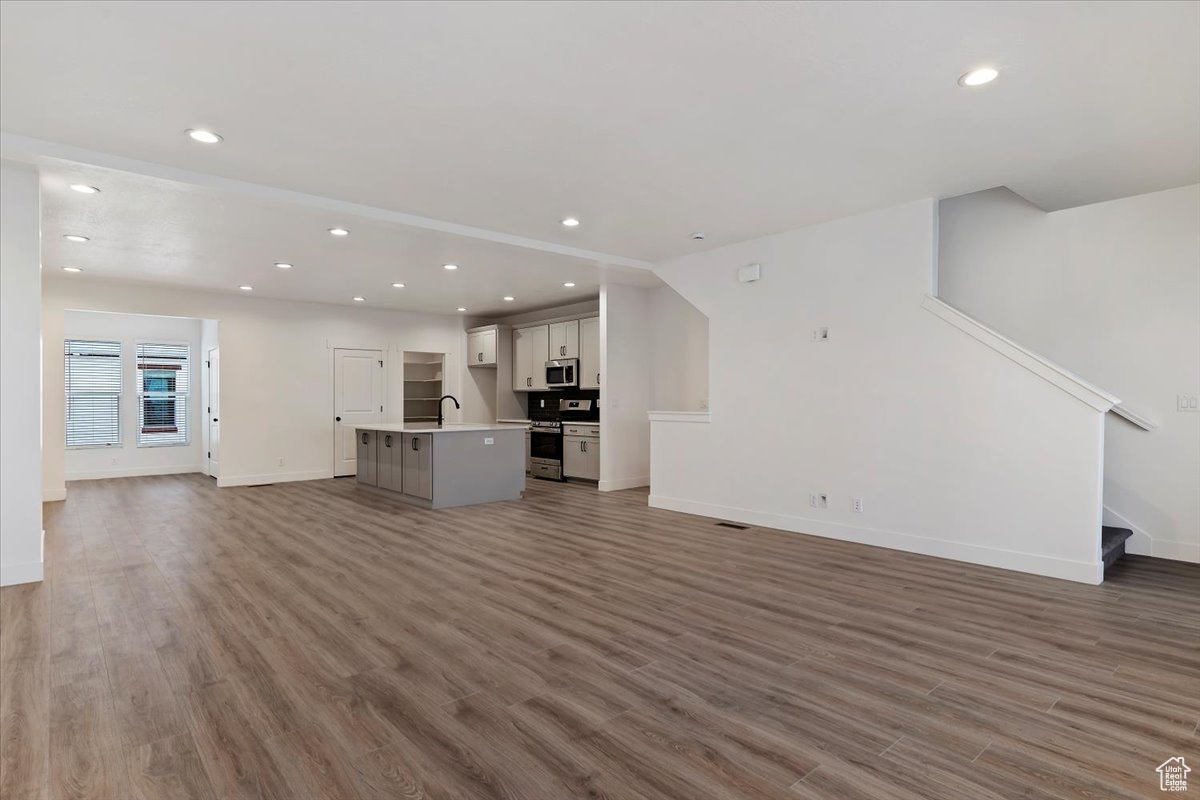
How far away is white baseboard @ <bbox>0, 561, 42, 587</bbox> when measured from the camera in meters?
3.77

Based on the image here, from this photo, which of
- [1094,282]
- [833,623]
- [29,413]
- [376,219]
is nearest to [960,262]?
[1094,282]

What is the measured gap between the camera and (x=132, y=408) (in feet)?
30.9

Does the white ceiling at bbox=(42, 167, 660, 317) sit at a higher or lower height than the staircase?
higher

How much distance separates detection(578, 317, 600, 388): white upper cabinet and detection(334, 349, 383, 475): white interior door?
362 centimetres

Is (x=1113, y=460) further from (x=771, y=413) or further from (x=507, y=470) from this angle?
(x=507, y=470)

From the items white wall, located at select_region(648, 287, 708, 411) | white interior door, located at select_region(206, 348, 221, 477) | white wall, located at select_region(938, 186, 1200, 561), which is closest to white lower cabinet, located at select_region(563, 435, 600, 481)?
white wall, located at select_region(648, 287, 708, 411)

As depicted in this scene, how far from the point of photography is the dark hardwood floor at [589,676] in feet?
6.14

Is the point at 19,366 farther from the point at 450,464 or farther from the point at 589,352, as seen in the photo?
the point at 589,352

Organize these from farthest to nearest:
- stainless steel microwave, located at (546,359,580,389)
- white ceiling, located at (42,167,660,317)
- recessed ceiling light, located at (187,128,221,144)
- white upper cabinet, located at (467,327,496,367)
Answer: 1. white upper cabinet, located at (467,327,496,367)
2. stainless steel microwave, located at (546,359,580,389)
3. white ceiling, located at (42,167,660,317)
4. recessed ceiling light, located at (187,128,221,144)

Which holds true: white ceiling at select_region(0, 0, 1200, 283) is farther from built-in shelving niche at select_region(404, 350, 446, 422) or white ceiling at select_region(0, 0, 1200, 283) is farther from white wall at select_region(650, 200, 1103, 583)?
built-in shelving niche at select_region(404, 350, 446, 422)

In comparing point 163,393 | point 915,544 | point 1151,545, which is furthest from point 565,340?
point 163,393

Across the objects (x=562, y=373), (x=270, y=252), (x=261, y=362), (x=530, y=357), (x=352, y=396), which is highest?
(x=270, y=252)

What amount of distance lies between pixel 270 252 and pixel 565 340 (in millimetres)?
4108

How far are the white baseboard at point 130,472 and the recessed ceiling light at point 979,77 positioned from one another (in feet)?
37.7
